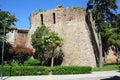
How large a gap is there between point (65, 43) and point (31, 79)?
18.1 m

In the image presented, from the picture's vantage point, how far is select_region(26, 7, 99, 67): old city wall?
41.4 metres

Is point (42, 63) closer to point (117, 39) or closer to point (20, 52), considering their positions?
point (20, 52)

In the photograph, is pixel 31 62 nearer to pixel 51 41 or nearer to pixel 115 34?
pixel 51 41

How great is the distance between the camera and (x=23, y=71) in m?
29.6

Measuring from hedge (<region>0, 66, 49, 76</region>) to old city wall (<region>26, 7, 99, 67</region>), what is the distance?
1141 cm

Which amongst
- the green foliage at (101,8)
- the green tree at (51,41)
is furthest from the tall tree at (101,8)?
the green tree at (51,41)

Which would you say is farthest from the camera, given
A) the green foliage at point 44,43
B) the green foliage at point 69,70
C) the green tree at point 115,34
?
the green tree at point 115,34

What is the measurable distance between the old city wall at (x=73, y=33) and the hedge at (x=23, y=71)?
11410 mm

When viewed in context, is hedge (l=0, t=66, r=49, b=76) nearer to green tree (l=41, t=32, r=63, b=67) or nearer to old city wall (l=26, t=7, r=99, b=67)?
green tree (l=41, t=32, r=63, b=67)

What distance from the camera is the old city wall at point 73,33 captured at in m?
41.4

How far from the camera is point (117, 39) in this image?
47031 millimetres

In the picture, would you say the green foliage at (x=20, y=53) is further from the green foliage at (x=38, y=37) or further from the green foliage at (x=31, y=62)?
the green foliage at (x=31, y=62)

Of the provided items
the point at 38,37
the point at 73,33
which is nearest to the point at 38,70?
the point at 38,37

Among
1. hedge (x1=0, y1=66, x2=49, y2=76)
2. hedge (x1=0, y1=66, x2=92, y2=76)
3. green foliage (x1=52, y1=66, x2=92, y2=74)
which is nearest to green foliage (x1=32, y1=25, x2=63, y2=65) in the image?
green foliage (x1=52, y1=66, x2=92, y2=74)
